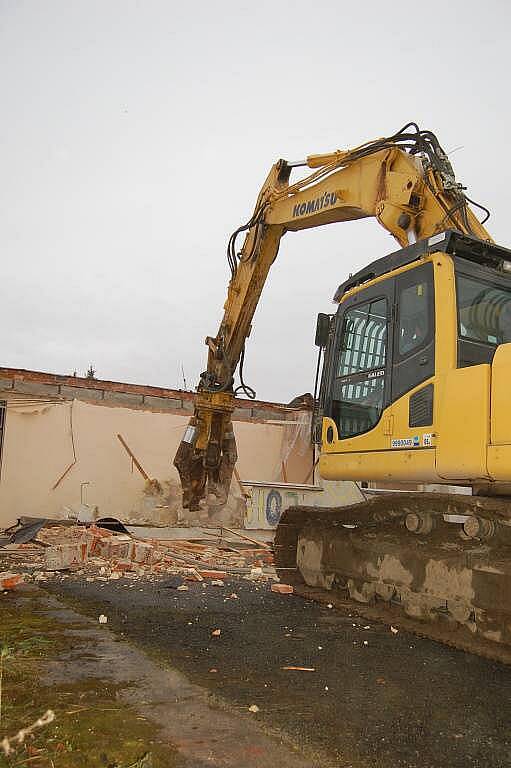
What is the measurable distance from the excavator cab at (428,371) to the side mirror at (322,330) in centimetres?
35

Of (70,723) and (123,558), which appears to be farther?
(123,558)

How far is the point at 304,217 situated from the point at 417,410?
12.7 ft

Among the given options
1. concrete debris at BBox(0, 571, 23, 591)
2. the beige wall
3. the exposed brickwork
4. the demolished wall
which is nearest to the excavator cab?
concrete debris at BBox(0, 571, 23, 591)

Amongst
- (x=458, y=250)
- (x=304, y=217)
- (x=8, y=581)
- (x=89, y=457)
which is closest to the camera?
(x=458, y=250)

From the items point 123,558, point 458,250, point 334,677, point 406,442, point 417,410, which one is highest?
point 458,250

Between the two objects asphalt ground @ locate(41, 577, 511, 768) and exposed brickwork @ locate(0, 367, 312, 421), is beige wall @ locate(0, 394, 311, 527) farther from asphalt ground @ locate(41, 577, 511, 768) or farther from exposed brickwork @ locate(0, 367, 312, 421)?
asphalt ground @ locate(41, 577, 511, 768)

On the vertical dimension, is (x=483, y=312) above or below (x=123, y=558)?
above

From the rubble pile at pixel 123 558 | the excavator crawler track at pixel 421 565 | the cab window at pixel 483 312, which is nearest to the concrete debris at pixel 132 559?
the rubble pile at pixel 123 558

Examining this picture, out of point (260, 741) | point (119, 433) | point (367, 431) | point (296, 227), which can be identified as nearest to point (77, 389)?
point (119, 433)

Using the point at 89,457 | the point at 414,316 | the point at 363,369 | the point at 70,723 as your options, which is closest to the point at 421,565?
the point at 363,369

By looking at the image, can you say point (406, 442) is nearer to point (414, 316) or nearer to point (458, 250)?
point (414, 316)

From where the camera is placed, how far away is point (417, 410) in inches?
208

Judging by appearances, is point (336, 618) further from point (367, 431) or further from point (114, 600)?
point (114, 600)

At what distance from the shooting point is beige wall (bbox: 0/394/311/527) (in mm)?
15555
